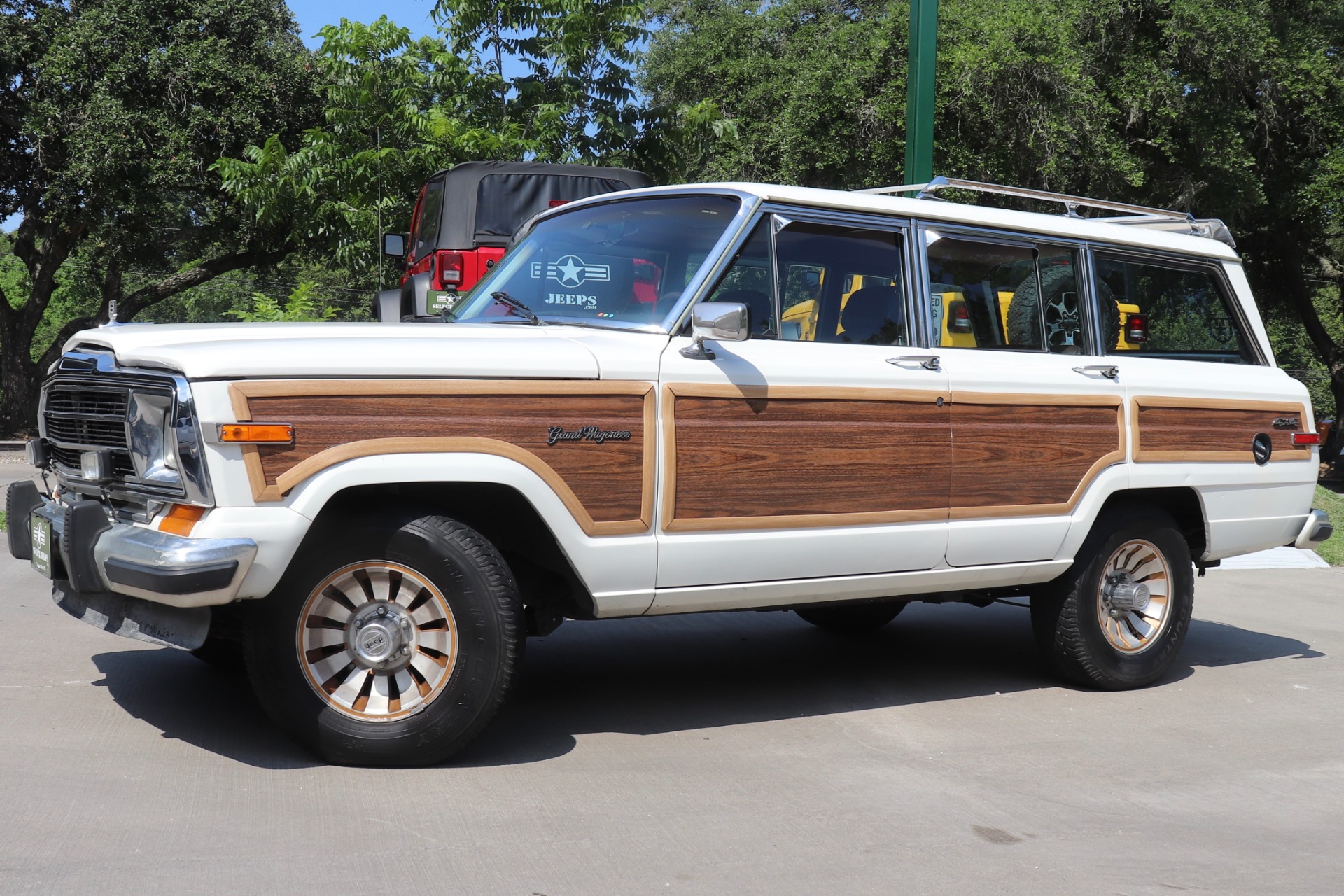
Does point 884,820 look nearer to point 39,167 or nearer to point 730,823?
point 730,823

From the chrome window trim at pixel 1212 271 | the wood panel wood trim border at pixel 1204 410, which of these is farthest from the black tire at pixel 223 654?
the chrome window trim at pixel 1212 271

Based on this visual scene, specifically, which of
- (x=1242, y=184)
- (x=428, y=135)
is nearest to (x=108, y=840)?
(x=428, y=135)

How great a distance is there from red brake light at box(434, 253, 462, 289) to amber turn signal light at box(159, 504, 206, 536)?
7.60m

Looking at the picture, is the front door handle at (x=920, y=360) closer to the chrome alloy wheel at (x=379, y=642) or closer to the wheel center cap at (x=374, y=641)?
the chrome alloy wheel at (x=379, y=642)

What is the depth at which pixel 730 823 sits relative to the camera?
4066mm

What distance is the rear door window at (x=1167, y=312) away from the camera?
6.25m

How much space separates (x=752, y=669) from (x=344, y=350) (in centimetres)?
302

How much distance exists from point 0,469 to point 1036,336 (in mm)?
13141

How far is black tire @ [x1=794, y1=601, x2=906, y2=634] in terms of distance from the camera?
23.6ft

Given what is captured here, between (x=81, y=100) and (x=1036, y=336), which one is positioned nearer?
(x=1036, y=336)

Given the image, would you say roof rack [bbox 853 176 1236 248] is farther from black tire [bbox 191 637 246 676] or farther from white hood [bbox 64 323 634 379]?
black tire [bbox 191 637 246 676]

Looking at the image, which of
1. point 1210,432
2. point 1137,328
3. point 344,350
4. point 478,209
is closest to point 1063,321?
point 1137,328

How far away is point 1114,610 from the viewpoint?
6285 mm

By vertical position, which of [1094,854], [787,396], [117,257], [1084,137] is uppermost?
[1084,137]
